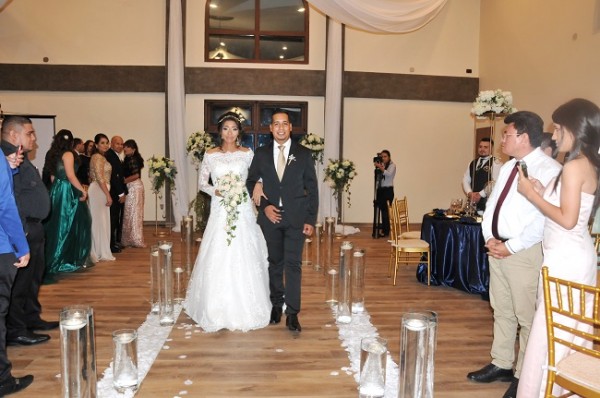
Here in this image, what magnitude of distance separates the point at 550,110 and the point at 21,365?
27.9 ft

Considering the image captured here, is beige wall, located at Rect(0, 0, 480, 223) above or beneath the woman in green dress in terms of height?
above

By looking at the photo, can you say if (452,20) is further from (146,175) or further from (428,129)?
(146,175)

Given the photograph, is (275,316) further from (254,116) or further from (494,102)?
(254,116)

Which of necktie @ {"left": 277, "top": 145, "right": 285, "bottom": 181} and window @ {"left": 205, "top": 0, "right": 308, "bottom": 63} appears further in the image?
window @ {"left": 205, "top": 0, "right": 308, "bottom": 63}

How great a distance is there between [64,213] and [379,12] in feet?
15.3

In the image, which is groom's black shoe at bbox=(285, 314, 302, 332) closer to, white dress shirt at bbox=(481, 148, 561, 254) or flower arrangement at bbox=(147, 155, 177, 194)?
white dress shirt at bbox=(481, 148, 561, 254)

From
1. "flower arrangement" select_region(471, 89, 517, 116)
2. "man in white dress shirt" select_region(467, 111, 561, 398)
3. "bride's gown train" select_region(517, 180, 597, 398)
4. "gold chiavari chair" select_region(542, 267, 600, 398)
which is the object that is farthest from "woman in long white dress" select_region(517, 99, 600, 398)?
"flower arrangement" select_region(471, 89, 517, 116)

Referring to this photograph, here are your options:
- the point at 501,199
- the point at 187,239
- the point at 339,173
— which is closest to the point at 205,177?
the point at 187,239

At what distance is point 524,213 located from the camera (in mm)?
3150

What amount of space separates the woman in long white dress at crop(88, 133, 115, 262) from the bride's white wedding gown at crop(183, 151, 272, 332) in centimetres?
332

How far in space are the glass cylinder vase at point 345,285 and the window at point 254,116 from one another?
7.04m

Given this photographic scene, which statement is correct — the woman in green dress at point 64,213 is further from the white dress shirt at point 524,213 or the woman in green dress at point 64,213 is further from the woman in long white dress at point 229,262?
the white dress shirt at point 524,213

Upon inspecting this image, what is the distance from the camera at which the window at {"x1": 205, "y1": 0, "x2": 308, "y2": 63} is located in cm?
1139

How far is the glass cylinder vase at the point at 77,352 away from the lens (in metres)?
2.42
